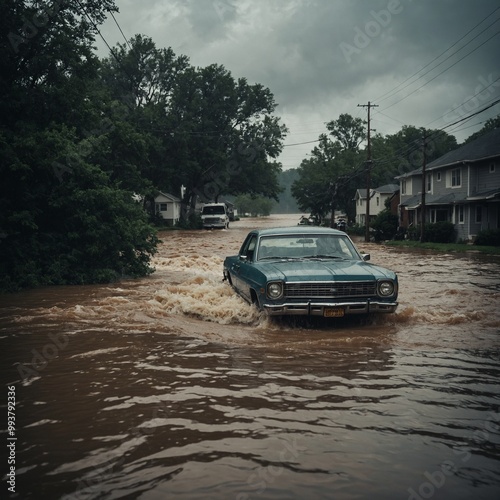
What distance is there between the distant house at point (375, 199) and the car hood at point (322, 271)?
164 feet

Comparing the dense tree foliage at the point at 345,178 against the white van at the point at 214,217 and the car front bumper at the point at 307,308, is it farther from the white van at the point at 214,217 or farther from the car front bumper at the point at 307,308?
the car front bumper at the point at 307,308

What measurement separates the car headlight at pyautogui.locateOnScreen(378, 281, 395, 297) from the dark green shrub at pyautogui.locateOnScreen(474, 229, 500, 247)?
79.0 ft

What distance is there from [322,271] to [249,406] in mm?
3558

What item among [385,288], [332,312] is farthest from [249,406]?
[385,288]

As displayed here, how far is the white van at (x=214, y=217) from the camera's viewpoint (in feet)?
181

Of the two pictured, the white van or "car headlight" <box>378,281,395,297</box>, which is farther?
the white van

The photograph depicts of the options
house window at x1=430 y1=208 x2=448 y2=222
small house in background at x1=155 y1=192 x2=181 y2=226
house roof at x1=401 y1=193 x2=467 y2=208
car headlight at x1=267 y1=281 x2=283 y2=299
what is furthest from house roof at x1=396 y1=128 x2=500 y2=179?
small house in background at x1=155 y1=192 x2=181 y2=226

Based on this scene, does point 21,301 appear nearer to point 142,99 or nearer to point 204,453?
point 204,453

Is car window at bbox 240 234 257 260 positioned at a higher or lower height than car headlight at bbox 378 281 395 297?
higher

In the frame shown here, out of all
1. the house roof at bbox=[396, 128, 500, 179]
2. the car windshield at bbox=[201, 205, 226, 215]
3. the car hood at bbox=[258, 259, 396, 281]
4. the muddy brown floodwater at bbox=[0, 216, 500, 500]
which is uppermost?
the house roof at bbox=[396, 128, 500, 179]

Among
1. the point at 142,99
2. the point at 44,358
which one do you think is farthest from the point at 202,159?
the point at 44,358

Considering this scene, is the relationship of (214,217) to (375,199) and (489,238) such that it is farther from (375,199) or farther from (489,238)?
(489,238)

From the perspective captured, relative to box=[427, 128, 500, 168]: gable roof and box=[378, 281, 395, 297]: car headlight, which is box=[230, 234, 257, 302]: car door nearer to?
box=[378, 281, 395, 297]: car headlight

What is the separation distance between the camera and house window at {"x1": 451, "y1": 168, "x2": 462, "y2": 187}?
36.6 meters
